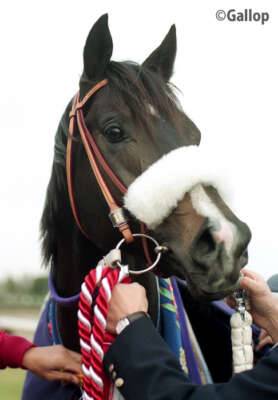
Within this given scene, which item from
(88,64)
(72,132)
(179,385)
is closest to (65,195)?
(72,132)

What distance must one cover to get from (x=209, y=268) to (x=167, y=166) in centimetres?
37

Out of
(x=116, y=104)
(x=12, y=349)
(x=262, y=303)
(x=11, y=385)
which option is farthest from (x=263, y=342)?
(x=11, y=385)

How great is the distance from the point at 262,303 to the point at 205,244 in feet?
1.61

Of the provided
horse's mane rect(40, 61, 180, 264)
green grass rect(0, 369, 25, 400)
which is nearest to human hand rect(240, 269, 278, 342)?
horse's mane rect(40, 61, 180, 264)

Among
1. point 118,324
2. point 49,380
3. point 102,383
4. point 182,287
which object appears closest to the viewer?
point 118,324

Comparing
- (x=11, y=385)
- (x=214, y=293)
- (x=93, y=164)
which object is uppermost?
(x=93, y=164)

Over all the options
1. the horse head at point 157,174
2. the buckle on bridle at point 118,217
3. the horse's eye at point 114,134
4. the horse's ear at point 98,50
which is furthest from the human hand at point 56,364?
the horse's ear at point 98,50

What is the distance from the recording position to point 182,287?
263cm

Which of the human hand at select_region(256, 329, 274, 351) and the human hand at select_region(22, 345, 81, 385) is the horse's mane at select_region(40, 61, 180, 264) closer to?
the human hand at select_region(22, 345, 81, 385)

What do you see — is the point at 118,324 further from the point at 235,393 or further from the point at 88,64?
the point at 88,64

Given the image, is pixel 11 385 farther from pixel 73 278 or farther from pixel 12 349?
pixel 73 278

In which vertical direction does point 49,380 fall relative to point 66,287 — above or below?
below

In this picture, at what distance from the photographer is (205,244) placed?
1.71 meters

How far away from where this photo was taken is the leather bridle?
6.44 feet
